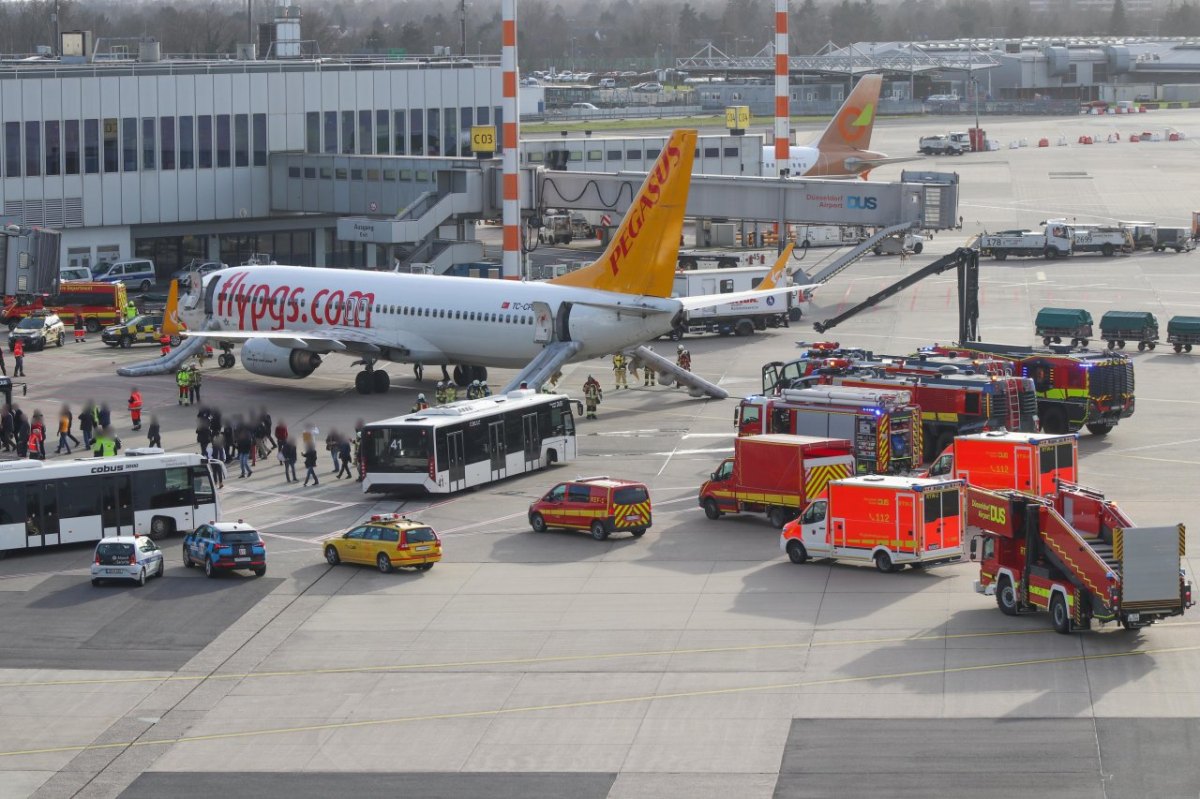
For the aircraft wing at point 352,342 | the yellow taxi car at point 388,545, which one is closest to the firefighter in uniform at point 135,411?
the aircraft wing at point 352,342

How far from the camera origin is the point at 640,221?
68.3 metres

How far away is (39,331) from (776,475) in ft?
151

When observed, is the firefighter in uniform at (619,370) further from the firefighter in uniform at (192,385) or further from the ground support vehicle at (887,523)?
the ground support vehicle at (887,523)

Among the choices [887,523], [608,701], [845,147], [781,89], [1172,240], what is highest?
[781,89]

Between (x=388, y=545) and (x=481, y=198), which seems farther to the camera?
(x=481, y=198)

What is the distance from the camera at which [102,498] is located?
5212 cm

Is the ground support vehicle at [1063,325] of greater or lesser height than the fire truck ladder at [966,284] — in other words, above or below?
below

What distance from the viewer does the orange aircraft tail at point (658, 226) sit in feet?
223

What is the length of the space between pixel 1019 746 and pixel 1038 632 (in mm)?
7919

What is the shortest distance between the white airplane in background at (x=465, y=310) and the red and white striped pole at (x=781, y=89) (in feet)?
134

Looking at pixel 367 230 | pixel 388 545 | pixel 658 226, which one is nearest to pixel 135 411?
pixel 658 226

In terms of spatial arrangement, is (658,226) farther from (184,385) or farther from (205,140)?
(205,140)

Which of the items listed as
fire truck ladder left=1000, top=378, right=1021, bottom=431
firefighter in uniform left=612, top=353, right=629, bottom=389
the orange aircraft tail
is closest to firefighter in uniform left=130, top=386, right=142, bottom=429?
the orange aircraft tail

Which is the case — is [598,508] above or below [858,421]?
below
